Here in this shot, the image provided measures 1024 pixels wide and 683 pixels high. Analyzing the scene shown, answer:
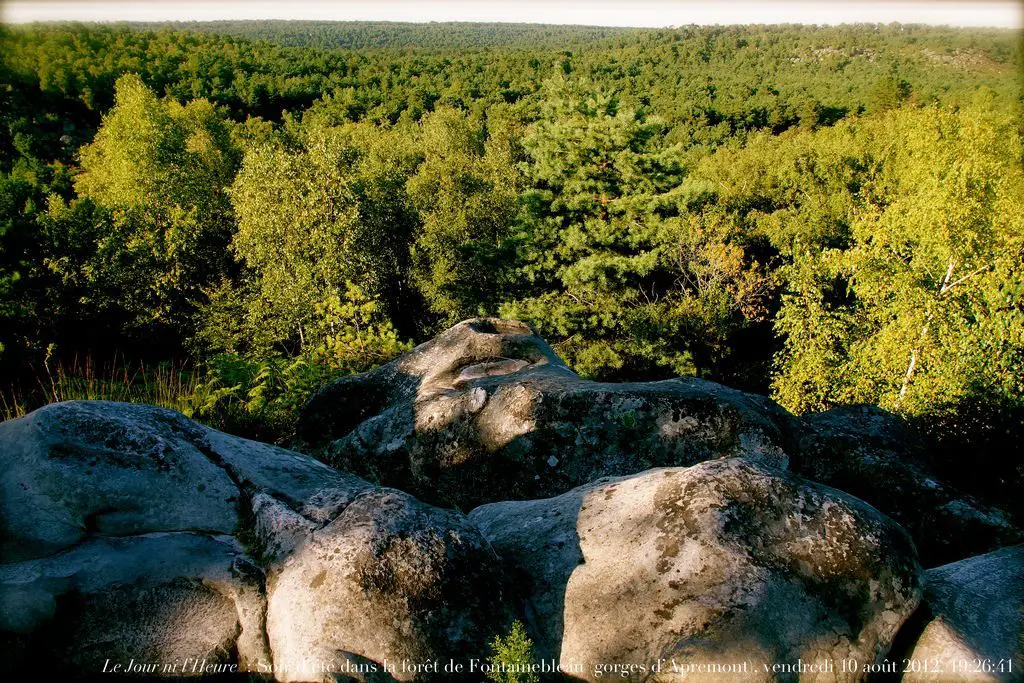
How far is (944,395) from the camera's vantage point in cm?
1606

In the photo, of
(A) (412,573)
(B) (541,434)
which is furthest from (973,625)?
(B) (541,434)

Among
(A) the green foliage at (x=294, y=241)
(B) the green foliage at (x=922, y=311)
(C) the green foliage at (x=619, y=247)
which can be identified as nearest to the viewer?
(B) the green foliage at (x=922, y=311)

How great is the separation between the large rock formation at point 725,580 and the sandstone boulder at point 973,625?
219 millimetres

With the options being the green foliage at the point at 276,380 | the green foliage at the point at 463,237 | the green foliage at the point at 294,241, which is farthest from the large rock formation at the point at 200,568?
the green foliage at the point at 463,237

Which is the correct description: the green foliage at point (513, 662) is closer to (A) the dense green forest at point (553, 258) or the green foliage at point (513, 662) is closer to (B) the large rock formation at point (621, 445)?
(B) the large rock formation at point (621, 445)

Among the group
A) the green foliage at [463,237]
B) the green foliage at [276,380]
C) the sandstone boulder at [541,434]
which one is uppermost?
the sandstone boulder at [541,434]

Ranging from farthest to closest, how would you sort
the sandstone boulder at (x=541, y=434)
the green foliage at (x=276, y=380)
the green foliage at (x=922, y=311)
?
the green foliage at (x=922, y=311), the green foliage at (x=276, y=380), the sandstone boulder at (x=541, y=434)

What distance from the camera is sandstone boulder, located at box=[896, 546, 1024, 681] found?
4.32 m

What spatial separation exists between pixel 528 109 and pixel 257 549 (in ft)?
230

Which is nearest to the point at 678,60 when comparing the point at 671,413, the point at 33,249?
the point at 33,249

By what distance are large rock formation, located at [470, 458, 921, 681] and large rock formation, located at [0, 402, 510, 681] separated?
703mm

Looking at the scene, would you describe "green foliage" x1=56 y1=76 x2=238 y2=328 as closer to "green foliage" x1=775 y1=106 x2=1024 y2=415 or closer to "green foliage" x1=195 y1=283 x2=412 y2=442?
"green foliage" x1=195 y1=283 x2=412 y2=442

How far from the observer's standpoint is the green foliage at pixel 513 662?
4180 millimetres

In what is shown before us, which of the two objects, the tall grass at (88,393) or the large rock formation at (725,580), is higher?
the large rock formation at (725,580)
